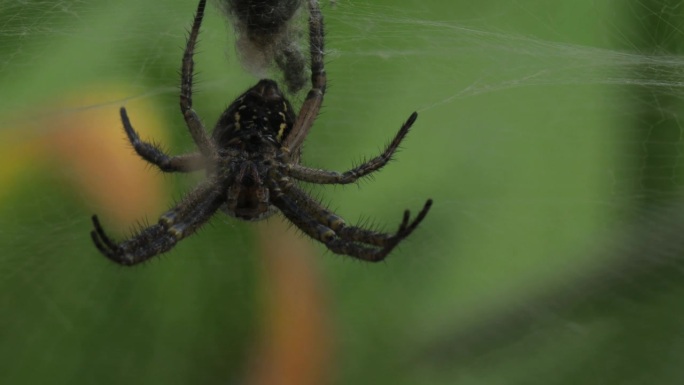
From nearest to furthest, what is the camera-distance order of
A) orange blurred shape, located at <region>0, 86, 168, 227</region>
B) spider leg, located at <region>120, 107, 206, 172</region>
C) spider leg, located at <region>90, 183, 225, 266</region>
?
spider leg, located at <region>90, 183, 225, 266</region> → spider leg, located at <region>120, 107, 206, 172</region> → orange blurred shape, located at <region>0, 86, 168, 227</region>

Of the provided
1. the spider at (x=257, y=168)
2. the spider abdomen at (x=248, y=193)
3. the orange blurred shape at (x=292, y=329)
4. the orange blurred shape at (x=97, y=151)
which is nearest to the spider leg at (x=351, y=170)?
the spider at (x=257, y=168)

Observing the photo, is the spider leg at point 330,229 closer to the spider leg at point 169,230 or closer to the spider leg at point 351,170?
the spider leg at point 351,170

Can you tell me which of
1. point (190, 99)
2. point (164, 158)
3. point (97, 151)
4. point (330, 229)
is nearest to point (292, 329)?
point (330, 229)

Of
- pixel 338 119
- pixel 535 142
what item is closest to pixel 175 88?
pixel 338 119

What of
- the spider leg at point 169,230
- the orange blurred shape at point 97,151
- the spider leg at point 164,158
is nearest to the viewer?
the spider leg at point 169,230

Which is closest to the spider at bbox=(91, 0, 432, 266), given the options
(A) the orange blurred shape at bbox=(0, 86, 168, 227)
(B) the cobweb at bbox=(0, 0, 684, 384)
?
(B) the cobweb at bbox=(0, 0, 684, 384)

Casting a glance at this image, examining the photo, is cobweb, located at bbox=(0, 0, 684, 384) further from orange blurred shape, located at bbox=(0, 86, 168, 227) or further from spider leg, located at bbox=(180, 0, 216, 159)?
spider leg, located at bbox=(180, 0, 216, 159)
